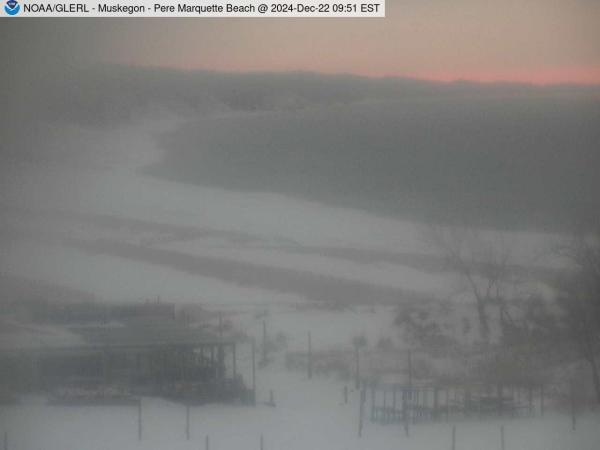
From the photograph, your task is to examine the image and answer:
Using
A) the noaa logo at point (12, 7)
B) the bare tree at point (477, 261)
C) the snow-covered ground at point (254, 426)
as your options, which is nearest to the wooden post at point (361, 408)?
the snow-covered ground at point (254, 426)

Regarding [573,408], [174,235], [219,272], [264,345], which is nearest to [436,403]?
[573,408]

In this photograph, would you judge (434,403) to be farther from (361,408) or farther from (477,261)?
(477,261)

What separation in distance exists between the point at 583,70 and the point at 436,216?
29.4 inches

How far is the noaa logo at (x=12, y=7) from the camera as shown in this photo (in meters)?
3.41

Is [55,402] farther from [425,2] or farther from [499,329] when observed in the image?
[425,2]

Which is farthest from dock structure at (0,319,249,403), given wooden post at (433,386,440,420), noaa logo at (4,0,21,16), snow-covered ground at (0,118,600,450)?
noaa logo at (4,0,21,16)

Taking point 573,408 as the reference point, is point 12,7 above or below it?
above

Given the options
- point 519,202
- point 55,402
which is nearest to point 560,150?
point 519,202

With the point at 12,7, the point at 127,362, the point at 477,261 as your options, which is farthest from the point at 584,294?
the point at 12,7

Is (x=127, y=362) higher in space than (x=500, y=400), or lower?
higher

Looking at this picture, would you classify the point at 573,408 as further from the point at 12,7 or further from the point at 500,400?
the point at 12,7

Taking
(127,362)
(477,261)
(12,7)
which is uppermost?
(12,7)

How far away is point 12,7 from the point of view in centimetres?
341

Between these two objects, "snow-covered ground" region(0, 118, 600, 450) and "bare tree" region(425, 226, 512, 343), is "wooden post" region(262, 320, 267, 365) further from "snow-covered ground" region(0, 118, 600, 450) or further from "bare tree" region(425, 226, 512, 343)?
"bare tree" region(425, 226, 512, 343)
